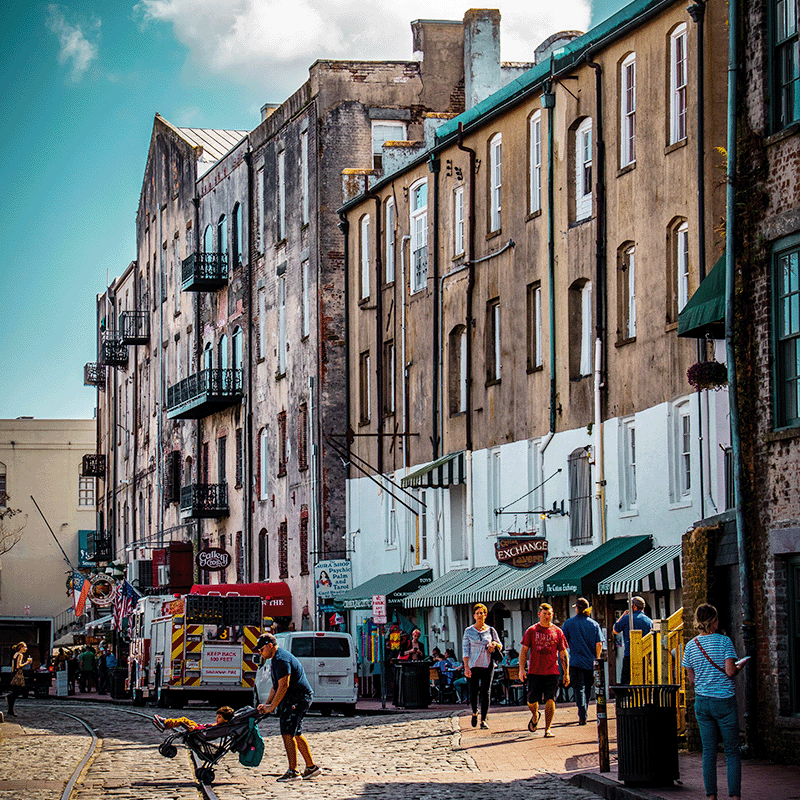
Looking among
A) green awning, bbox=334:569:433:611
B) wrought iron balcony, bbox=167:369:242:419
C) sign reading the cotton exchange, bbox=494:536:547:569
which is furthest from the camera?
wrought iron balcony, bbox=167:369:242:419

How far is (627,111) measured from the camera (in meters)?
29.6

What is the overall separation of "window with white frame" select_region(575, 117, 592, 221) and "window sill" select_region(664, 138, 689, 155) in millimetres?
3327

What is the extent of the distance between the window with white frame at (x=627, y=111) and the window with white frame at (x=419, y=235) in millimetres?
10294

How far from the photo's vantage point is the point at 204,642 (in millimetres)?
33812

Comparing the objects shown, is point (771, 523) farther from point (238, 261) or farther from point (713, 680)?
point (238, 261)

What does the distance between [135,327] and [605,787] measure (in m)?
55.7

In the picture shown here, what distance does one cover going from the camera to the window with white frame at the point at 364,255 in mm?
43638

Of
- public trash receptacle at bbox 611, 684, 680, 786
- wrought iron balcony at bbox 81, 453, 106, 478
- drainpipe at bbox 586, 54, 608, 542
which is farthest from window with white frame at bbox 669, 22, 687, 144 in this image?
wrought iron balcony at bbox 81, 453, 106, 478

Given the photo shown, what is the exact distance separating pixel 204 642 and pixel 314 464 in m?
12.0

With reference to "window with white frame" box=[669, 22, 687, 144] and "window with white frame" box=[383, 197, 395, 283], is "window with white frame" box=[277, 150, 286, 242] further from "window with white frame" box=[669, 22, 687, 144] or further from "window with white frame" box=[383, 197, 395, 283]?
"window with white frame" box=[669, 22, 687, 144]

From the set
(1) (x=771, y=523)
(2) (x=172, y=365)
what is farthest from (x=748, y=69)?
(2) (x=172, y=365)

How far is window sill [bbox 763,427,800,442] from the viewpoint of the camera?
55.1 ft

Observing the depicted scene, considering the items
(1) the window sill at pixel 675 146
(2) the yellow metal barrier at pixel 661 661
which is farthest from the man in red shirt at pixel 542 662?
(1) the window sill at pixel 675 146

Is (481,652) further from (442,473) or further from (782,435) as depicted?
(442,473)
